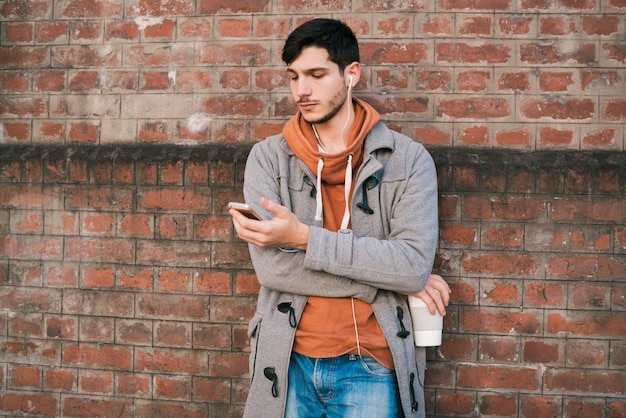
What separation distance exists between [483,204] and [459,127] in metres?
0.40

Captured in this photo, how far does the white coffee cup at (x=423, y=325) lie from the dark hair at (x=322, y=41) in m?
1.02

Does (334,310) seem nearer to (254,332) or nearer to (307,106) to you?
(254,332)

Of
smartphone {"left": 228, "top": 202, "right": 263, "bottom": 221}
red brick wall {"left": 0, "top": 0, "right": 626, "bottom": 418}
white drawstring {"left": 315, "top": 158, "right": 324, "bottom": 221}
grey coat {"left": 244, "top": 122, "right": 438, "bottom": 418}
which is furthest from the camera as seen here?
red brick wall {"left": 0, "top": 0, "right": 626, "bottom": 418}

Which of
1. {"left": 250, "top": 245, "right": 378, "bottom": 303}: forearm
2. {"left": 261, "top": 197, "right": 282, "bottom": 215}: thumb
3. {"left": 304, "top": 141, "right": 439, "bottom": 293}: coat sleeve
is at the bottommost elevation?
{"left": 250, "top": 245, "right": 378, "bottom": 303}: forearm

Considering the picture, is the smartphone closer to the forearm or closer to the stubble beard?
the forearm

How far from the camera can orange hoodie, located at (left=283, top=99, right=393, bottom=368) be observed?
2.30 meters

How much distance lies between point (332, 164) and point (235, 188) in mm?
837

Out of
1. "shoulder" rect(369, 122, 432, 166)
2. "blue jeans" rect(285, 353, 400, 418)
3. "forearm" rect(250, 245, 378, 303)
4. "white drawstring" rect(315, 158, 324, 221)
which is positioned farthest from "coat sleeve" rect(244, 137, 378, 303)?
"shoulder" rect(369, 122, 432, 166)

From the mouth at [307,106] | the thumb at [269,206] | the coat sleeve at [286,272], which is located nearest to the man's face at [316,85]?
the mouth at [307,106]

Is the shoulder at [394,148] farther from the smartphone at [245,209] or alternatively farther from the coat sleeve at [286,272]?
the smartphone at [245,209]

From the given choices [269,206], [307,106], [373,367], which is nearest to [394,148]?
[307,106]

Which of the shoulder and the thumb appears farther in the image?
the shoulder

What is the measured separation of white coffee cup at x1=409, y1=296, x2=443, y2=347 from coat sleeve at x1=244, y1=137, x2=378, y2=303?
223 millimetres

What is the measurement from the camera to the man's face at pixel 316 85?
2457 mm
